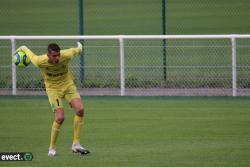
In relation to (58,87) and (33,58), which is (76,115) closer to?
(58,87)

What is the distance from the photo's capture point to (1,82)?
24172 mm

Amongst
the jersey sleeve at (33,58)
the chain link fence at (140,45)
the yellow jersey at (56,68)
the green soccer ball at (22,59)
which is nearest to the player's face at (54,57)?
the yellow jersey at (56,68)

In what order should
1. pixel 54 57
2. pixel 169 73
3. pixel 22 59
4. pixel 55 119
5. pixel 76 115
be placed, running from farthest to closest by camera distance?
pixel 169 73 → pixel 22 59 → pixel 76 115 → pixel 55 119 → pixel 54 57

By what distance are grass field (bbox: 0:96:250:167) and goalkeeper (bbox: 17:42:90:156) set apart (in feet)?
1.08

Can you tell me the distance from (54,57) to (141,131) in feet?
11.5

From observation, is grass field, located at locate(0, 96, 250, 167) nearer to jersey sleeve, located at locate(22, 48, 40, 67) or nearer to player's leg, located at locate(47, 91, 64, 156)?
player's leg, located at locate(47, 91, 64, 156)

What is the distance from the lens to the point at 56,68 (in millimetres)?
15164

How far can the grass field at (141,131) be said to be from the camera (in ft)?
47.3

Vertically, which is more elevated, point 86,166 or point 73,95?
point 73,95

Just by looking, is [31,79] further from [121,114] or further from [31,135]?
[31,135]

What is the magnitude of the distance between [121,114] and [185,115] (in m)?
1.42

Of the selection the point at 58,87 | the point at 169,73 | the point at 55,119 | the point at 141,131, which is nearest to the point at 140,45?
the point at 169,73
